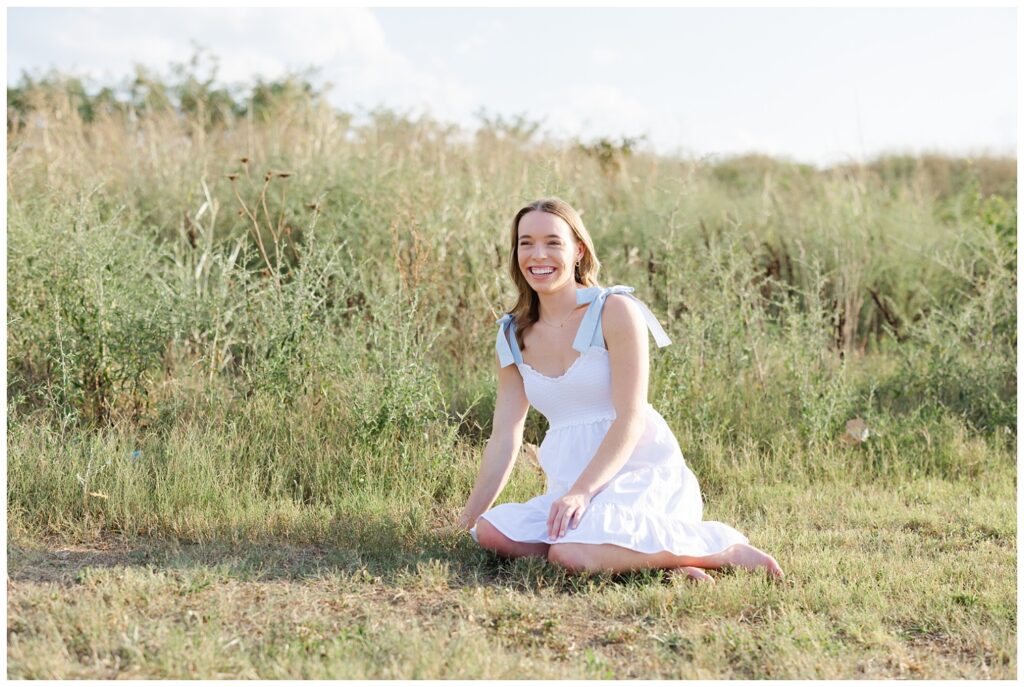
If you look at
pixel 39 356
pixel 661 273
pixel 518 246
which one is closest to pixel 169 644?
pixel 518 246

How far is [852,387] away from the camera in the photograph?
5180 millimetres

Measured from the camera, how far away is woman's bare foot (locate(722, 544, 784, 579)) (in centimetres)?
322

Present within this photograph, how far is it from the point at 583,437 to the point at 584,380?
19 centimetres

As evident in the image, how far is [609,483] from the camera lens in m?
3.34

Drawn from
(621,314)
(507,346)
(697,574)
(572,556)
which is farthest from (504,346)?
(697,574)

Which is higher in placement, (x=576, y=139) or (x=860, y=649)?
(x=576, y=139)

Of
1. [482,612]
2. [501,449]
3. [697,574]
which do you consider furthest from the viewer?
[501,449]

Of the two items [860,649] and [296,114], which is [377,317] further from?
[296,114]

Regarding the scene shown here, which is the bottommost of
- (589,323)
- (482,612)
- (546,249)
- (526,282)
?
(482,612)

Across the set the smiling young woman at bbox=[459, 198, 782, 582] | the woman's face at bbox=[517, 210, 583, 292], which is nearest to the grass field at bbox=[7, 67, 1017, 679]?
the smiling young woman at bbox=[459, 198, 782, 582]

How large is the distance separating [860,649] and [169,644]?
1.74m

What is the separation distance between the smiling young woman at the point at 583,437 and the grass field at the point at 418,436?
0.12 meters

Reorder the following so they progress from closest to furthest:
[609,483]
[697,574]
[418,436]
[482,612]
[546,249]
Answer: [482,612] < [697,574] < [609,483] < [546,249] < [418,436]

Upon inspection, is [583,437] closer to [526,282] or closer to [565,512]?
[565,512]
